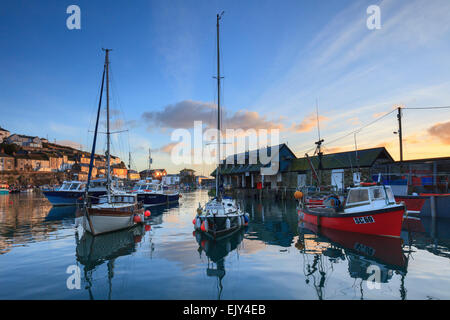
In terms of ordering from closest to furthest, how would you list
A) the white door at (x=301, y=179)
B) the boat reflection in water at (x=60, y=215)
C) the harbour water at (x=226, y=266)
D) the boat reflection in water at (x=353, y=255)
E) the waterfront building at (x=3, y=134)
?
the harbour water at (x=226, y=266) < the boat reflection in water at (x=353, y=255) < the boat reflection in water at (x=60, y=215) < the white door at (x=301, y=179) < the waterfront building at (x=3, y=134)

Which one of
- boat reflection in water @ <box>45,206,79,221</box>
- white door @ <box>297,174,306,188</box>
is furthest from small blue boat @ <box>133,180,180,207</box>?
white door @ <box>297,174,306,188</box>

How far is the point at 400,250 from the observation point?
44.9 feet

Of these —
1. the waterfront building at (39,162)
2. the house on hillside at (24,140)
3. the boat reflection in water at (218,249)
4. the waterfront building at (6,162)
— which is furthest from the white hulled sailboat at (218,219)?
the house on hillside at (24,140)

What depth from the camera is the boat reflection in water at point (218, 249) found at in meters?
10.6

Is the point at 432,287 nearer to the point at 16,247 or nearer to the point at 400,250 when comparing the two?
the point at 400,250

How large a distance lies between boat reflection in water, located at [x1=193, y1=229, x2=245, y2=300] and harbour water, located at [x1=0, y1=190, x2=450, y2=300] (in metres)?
0.05

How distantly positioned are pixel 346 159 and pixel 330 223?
84.4 feet

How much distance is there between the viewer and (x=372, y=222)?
53.6ft

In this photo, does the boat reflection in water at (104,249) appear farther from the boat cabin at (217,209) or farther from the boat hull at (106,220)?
the boat cabin at (217,209)

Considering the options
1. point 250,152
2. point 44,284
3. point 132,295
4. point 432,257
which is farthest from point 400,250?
point 250,152

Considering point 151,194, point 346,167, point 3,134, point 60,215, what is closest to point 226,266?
point 60,215

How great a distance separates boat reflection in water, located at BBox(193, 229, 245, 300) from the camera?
10.6m

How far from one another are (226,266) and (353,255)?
662cm
